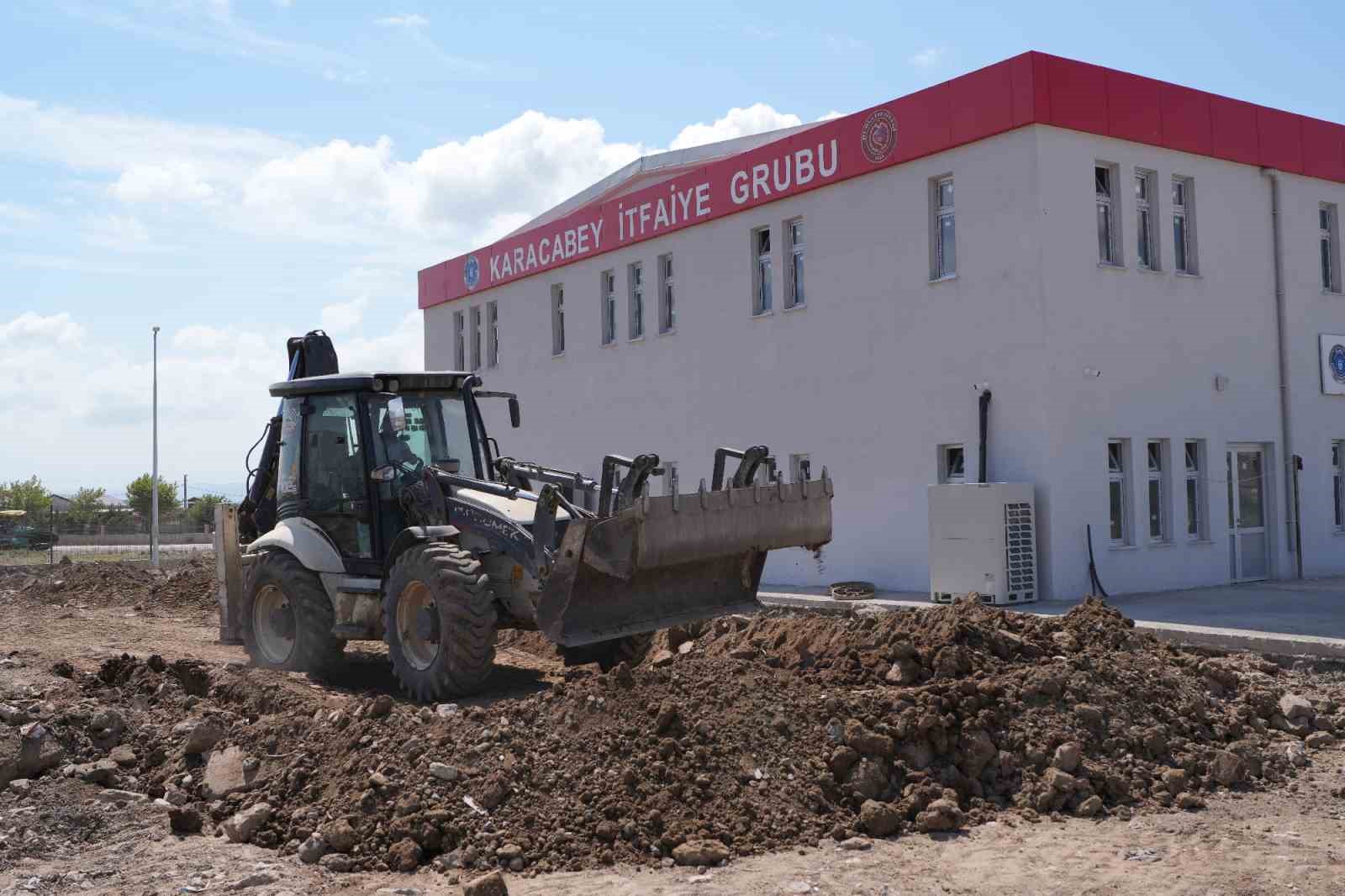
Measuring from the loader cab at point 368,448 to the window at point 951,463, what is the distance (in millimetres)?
8541

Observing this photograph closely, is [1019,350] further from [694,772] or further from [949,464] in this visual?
[694,772]

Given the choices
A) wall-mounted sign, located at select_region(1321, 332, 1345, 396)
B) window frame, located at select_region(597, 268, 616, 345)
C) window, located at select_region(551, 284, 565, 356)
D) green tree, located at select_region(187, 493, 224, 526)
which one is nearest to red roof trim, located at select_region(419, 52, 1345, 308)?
window frame, located at select_region(597, 268, 616, 345)

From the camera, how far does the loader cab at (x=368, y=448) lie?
1022 cm

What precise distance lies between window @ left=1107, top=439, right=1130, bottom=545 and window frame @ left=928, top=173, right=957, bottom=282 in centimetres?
331

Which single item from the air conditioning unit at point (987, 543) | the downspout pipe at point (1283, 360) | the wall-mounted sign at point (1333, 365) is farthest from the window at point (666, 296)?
the wall-mounted sign at point (1333, 365)

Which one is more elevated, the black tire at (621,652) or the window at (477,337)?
the window at (477,337)

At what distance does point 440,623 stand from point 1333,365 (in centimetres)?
1640

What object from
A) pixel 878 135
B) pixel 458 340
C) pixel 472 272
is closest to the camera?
pixel 878 135

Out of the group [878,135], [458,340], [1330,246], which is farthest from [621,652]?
[458,340]

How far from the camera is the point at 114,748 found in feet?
25.0

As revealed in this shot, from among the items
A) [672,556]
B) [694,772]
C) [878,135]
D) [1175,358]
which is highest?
[878,135]

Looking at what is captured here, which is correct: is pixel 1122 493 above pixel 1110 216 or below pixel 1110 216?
below

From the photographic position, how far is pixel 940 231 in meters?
17.4

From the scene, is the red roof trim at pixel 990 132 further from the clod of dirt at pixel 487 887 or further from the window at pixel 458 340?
the clod of dirt at pixel 487 887
